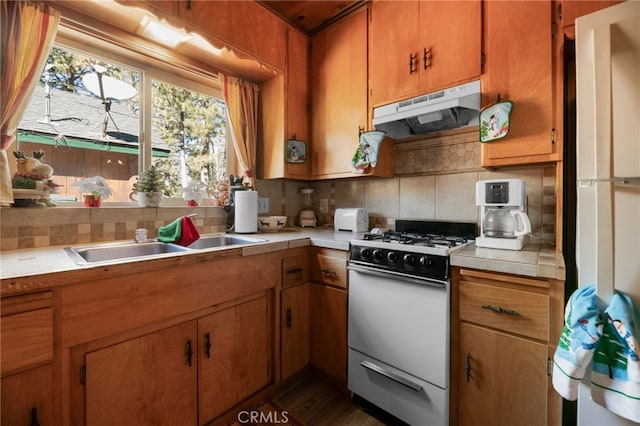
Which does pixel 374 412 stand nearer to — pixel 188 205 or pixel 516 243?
pixel 516 243

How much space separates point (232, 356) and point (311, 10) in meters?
2.33

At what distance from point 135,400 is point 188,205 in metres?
1.16

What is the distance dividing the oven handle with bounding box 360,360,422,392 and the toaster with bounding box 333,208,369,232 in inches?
34.7

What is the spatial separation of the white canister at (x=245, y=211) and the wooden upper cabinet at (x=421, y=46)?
3.52 ft

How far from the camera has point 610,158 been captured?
2.50 feet

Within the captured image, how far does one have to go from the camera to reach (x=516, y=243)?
1.23 m

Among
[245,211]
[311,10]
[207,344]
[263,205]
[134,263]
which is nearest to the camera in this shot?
[134,263]

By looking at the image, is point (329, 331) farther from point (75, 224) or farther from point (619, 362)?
point (75, 224)

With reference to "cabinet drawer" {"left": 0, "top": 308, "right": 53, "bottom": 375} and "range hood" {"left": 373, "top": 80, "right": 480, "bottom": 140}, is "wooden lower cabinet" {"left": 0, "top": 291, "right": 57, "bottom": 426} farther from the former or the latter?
"range hood" {"left": 373, "top": 80, "right": 480, "bottom": 140}

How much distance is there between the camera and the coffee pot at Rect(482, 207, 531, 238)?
1.29 metres

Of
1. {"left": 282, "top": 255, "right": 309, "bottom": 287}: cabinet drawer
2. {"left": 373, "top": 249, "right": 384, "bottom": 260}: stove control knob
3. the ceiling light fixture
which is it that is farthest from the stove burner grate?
the ceiling light fixture

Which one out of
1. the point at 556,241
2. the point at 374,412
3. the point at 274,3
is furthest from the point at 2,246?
the point at 556,241

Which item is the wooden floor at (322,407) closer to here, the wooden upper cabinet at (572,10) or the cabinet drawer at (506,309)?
the cabinet drawer at (506,309)

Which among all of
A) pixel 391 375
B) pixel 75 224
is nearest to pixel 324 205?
pixel 391 375
